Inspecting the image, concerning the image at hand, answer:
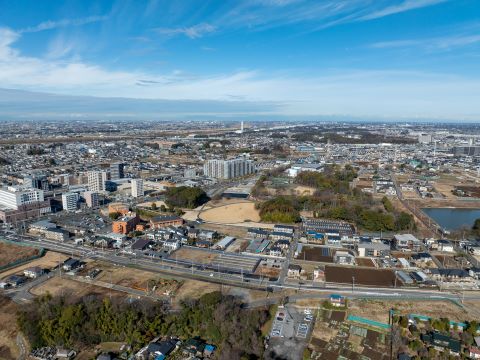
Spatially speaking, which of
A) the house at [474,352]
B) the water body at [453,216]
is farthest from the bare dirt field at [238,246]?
the water body at [453,216]

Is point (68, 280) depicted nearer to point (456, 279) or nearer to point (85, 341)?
point (85, 341)

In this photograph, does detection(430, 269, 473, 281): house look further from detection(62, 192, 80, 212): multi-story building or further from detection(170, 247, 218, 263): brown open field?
detection(62, 192, 80, 212): multi-story building

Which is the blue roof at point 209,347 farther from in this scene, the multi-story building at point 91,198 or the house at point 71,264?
the multi-story building at point 91,198

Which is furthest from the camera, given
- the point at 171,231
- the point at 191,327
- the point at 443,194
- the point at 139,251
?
the point at 443,194

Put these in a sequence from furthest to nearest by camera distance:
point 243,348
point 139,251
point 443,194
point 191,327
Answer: point 443,194 < point 139,251 < point 191,327 < point 243,348

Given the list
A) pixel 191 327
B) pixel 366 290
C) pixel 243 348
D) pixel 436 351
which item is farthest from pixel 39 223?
pixel 436 351
